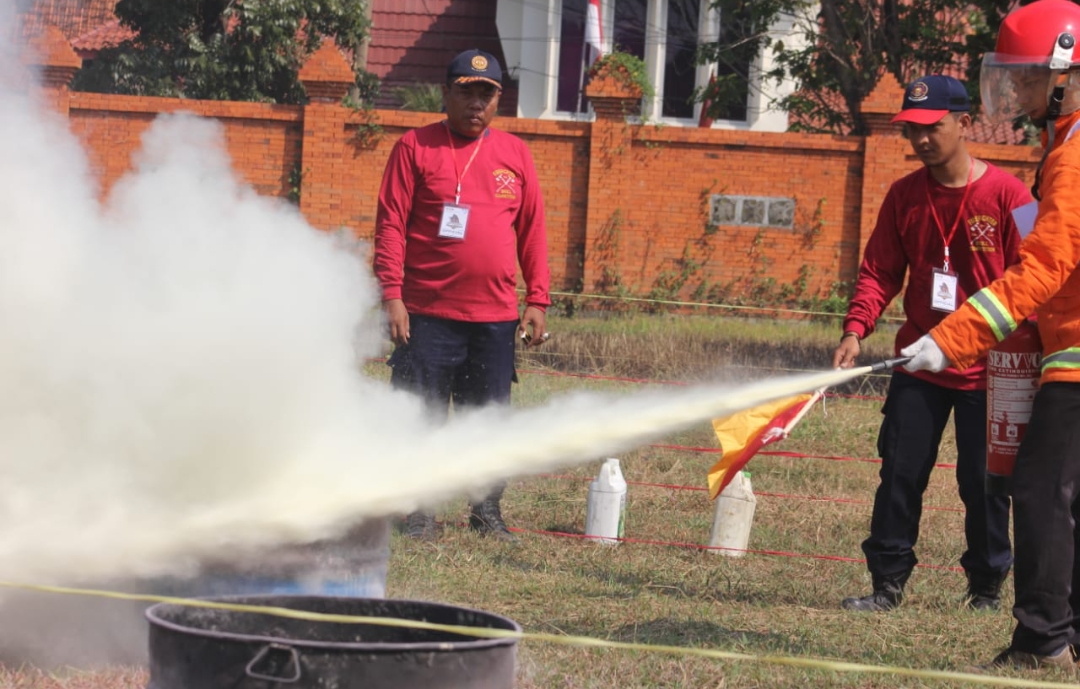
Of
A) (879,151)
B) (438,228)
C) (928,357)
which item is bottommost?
(928,357)

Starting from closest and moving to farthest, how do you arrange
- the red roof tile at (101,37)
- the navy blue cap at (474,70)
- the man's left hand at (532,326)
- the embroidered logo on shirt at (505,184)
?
the navy blue cap at (474,70), the embroidered logo on shirt at (505,184), the man's left hand at (532,326), the red roof tile at (101,37)

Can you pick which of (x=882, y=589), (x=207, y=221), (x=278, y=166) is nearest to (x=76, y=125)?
(x=278, y=166)

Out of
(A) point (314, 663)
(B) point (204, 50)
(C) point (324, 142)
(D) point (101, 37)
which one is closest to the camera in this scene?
(A) point (314, 663)

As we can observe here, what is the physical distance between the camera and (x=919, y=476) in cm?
514

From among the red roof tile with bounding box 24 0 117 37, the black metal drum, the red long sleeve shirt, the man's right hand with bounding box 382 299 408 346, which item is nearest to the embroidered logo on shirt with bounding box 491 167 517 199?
the red long sleeve shirt

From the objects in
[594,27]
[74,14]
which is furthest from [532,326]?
[594,27]

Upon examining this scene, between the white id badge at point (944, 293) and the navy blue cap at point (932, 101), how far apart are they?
0.62m

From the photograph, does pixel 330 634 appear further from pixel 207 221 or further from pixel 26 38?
pixel 26 38

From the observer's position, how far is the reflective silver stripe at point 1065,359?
4.02m

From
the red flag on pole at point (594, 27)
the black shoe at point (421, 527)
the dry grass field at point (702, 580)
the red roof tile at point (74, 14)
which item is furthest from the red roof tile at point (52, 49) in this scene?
the black shoe at point (421, 527)

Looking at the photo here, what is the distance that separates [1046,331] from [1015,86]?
823mm

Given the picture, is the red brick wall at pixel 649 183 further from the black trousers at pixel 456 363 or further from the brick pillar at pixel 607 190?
the black trousers at pixel 456 363

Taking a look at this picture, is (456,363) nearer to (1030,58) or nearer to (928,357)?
(928,357)

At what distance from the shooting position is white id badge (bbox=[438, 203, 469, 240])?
6113 millimetres
